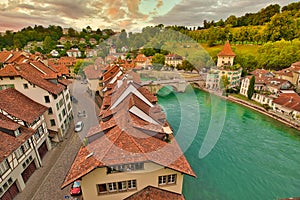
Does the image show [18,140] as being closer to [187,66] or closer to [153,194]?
[153,194]

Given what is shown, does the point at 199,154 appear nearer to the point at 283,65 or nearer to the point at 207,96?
the point at 207,96

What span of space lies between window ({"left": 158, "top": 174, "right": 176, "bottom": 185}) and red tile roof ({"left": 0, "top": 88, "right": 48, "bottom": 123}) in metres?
13.5

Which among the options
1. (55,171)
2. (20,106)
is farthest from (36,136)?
(55,171)

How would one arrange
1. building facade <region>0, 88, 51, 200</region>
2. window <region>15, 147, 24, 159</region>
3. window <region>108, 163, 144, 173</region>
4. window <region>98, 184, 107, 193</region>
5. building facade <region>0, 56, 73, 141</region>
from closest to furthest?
window <region>108, 163, 144, 173</region>
window <region>98, 184, 107, 193</region>
building facade <region>0, 88, 51, 200</region>
window <region>15, 147, 24, 159</region>
building facade <region>0, 56, 73, 141</region>

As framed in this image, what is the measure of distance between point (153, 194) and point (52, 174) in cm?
1170

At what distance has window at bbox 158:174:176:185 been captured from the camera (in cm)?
1115

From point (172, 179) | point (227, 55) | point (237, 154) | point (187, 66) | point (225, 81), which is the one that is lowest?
point (237, 154)

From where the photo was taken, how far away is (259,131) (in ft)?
98.3

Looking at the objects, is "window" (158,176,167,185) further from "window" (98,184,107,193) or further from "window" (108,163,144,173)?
"window" (98,184,107,193)

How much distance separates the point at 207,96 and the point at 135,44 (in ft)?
263

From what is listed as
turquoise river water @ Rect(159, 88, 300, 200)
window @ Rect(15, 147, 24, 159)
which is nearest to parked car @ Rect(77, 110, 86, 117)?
window @ Rect(15, 147, 24, 159)

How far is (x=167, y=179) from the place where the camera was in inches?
441

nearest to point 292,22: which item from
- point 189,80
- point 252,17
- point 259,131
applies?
point 252,17

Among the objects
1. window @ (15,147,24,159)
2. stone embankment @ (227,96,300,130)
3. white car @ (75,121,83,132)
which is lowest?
stone embankment @ (227,96,300,130)
